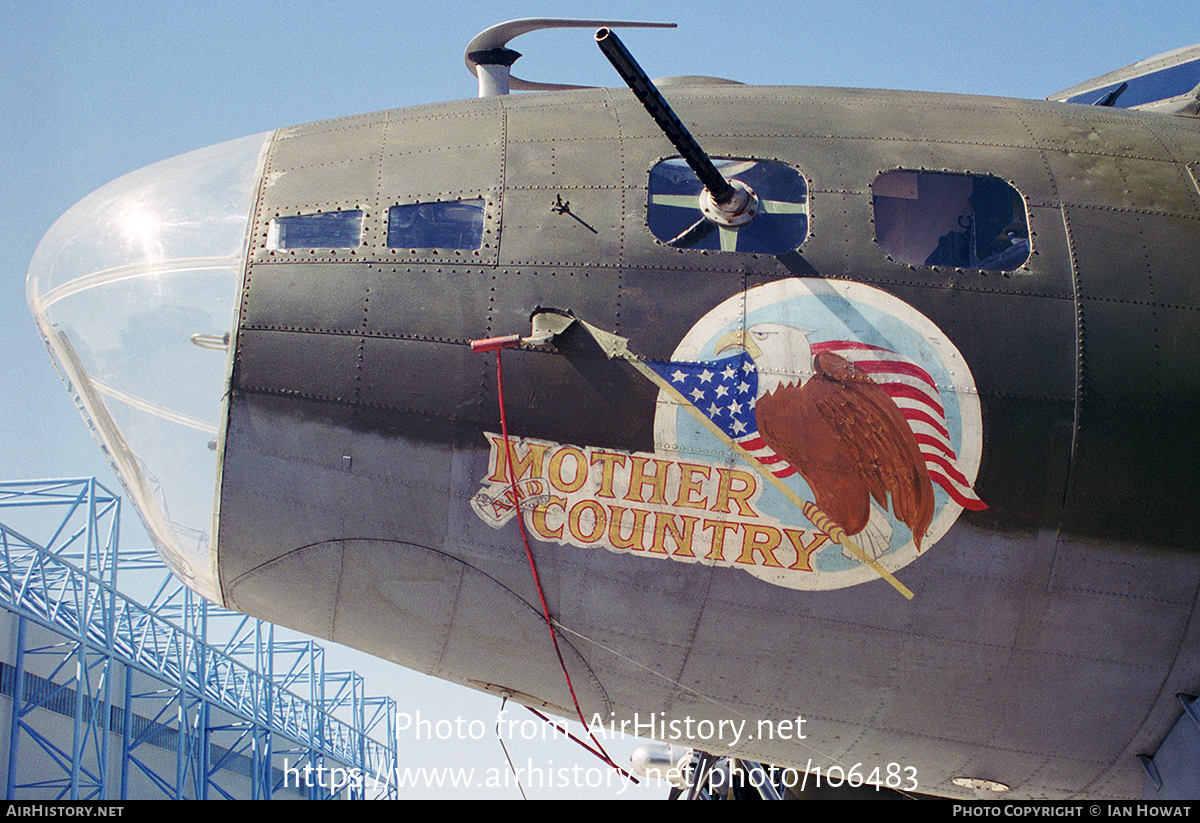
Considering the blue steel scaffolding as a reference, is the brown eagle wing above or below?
above

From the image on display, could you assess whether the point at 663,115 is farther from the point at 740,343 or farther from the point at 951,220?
the point at 951,220

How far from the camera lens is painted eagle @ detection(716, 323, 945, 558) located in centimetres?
659

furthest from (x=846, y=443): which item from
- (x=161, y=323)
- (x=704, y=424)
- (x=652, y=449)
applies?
(x=161, y=323)

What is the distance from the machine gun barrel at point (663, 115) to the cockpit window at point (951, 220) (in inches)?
44.4

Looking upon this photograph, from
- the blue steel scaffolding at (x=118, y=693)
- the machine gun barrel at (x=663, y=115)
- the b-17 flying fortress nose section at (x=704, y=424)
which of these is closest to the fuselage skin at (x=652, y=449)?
the b-17 flying fortress nose section at (x=704, y=424)

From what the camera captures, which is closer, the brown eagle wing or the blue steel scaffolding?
the brown eagle wing

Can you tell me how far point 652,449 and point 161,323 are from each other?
3.36m

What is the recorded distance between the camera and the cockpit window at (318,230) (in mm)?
6973

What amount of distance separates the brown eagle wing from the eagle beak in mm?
298

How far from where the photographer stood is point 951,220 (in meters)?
7.28

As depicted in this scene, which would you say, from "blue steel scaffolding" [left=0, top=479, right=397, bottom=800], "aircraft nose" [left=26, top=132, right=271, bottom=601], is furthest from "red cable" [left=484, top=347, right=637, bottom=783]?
"blue steel scaffolding" [left=0, top=479, right=397, bottom=800]

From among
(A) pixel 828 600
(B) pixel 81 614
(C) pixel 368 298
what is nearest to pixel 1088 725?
(A) pixel 828 600

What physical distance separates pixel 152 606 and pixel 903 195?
3100cm

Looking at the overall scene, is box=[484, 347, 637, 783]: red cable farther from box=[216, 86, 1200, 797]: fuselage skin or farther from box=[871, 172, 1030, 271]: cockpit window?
box=[871, 172, 1030, 271]: cockpit window
